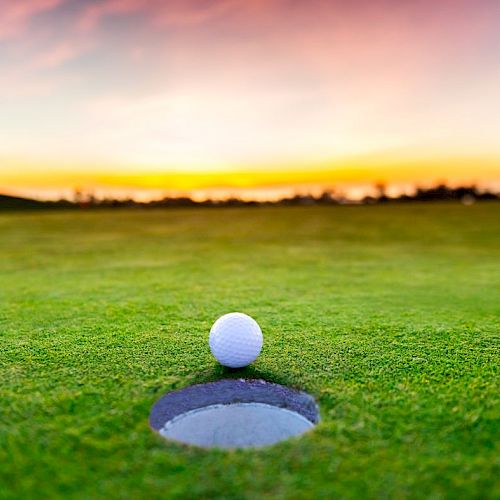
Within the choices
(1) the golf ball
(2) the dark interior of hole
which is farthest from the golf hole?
(1) the golf ball

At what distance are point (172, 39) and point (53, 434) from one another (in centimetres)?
1131

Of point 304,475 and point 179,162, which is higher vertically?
point 179,162

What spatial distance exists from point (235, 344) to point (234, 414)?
0.53 meters

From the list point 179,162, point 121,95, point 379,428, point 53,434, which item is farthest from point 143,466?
point 179,162

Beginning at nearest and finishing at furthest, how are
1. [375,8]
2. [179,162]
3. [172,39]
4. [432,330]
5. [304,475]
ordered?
[304,475] < [432,330] < [375,8] < [172,39] < [179,162]

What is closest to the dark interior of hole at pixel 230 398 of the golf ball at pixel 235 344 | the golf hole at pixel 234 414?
the golf hole at pixel 234 414

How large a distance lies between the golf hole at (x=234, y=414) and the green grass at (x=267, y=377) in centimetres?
10

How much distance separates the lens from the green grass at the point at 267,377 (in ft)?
6.18

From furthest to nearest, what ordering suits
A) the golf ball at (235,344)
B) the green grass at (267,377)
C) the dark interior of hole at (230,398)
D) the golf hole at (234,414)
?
the golf ball at (235,344)
the dark interior of hole at (230,398)
the golf hole at (234,414)
the green grass at (267,377)

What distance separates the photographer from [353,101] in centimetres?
1427

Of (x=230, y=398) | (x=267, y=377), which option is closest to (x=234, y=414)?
(x=230, y=398)

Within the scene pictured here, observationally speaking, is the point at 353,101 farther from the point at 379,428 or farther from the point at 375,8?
the point at 379,428

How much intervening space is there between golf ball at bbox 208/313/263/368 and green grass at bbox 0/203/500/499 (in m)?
0.10

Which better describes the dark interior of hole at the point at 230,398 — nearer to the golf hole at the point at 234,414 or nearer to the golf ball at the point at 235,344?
the golf hole at the point at 234,414
